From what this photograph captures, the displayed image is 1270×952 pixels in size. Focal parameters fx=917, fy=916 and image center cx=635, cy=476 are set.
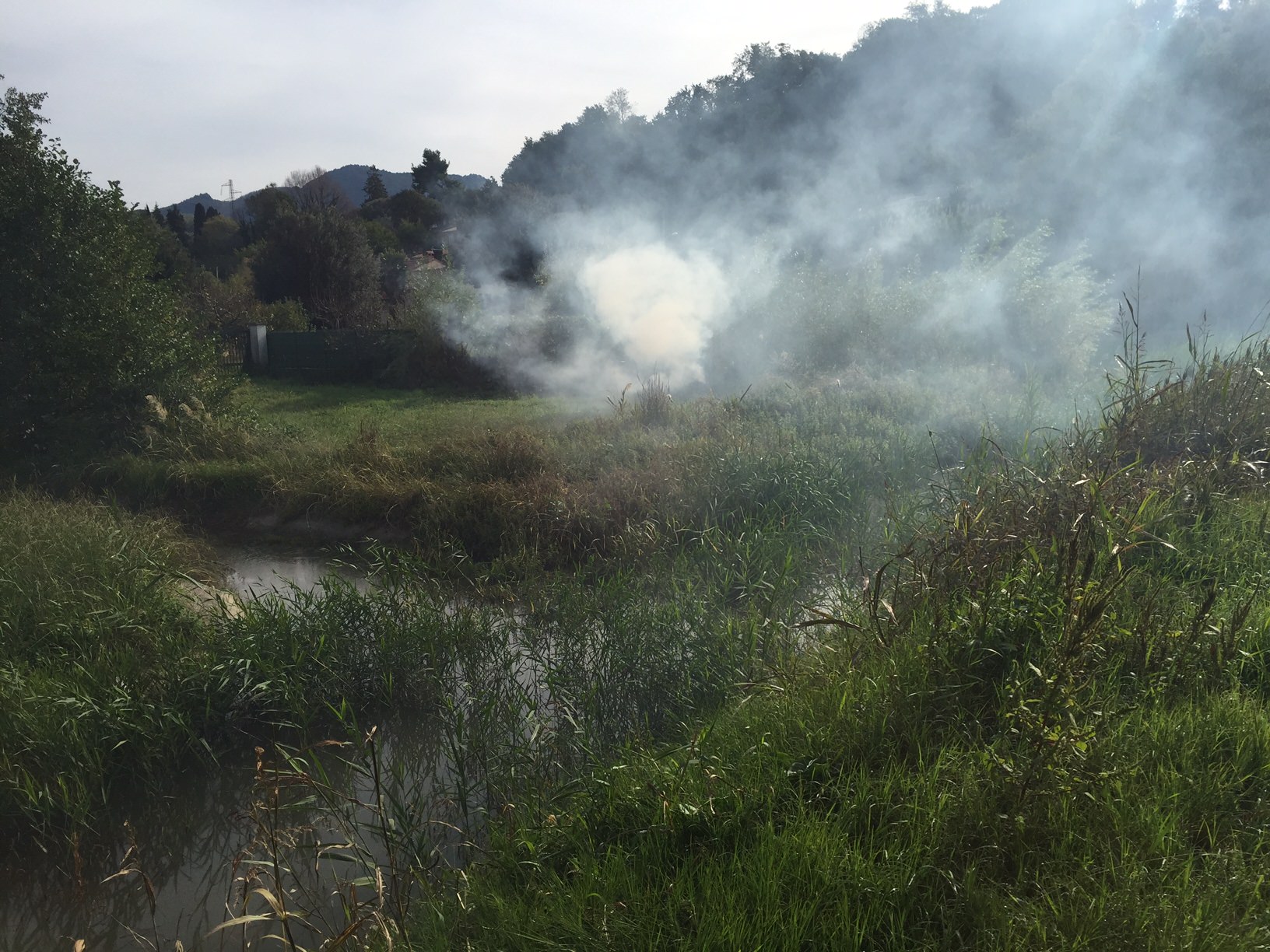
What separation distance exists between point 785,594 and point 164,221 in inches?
1889

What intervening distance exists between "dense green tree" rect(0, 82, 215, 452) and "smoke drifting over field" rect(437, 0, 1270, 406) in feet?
22.3

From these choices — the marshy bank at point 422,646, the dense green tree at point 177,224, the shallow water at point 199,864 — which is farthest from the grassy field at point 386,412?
the dense green tree at point 177,224

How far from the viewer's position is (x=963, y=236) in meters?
15.1

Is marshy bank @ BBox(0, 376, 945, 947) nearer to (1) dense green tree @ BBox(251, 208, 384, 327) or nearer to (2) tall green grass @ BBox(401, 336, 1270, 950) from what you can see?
(2) tall green grass @ BBox(401, 336, 1270, 950)

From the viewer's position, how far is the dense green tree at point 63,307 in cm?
973

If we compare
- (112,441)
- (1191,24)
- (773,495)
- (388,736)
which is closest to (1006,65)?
(1191,24)

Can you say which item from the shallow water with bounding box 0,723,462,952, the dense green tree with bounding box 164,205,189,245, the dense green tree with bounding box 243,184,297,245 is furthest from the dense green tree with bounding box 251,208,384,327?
the dense green tree with bounding box 164,205,189,245

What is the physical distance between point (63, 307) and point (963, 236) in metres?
12.9

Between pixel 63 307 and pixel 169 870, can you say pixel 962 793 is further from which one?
pixel 63 307

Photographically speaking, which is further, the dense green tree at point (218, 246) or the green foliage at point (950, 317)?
the dense green tree at point (218, 246)

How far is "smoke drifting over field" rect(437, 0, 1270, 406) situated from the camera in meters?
12.7

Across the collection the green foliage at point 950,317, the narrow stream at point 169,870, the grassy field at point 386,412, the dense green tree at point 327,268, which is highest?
the dense green tree at point 327,268

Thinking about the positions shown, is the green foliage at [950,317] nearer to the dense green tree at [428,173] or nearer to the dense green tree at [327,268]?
the dense green tree at [327,268]

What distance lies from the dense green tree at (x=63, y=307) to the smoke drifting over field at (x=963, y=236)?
22.3 feet
